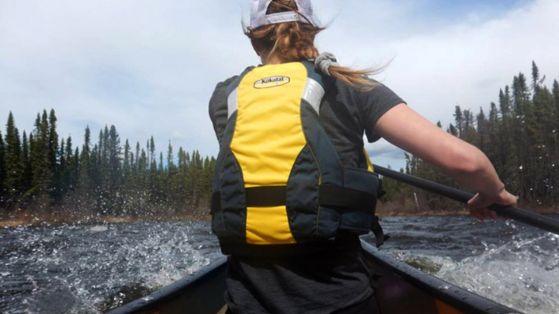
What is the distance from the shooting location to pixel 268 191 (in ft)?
5.66

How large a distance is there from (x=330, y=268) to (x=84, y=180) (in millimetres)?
94705

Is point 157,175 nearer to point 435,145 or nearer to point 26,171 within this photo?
point 26,171

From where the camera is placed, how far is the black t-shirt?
5.49ft

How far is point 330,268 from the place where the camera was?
1.70m

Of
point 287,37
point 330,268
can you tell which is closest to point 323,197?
point 330,268

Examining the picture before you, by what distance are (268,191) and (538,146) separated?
86786 millimetres

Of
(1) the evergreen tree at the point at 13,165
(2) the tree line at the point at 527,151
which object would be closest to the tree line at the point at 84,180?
(1) the evergreen tree at the point at 13,165

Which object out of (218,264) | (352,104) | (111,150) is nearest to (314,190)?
(352,104)

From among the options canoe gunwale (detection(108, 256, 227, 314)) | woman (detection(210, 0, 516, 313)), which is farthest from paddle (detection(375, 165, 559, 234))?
canoe gunwale (detection(108, 256, 227, 314))

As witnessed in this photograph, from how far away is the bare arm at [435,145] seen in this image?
1.54m

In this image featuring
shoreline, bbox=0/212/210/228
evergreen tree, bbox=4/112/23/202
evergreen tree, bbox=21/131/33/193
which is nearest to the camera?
shoreline, bbox=0/212/210/228

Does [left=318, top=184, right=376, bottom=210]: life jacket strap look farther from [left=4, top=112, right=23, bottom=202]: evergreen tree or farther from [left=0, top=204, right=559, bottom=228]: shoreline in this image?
[left=4, top=112, right=23, bottom=202]: evergreen tree

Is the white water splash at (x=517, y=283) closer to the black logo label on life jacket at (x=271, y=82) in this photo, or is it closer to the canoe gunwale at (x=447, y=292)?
the canoe gunwale at (x=447, y=292)

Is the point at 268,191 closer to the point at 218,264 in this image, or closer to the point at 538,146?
the point at 218,264
